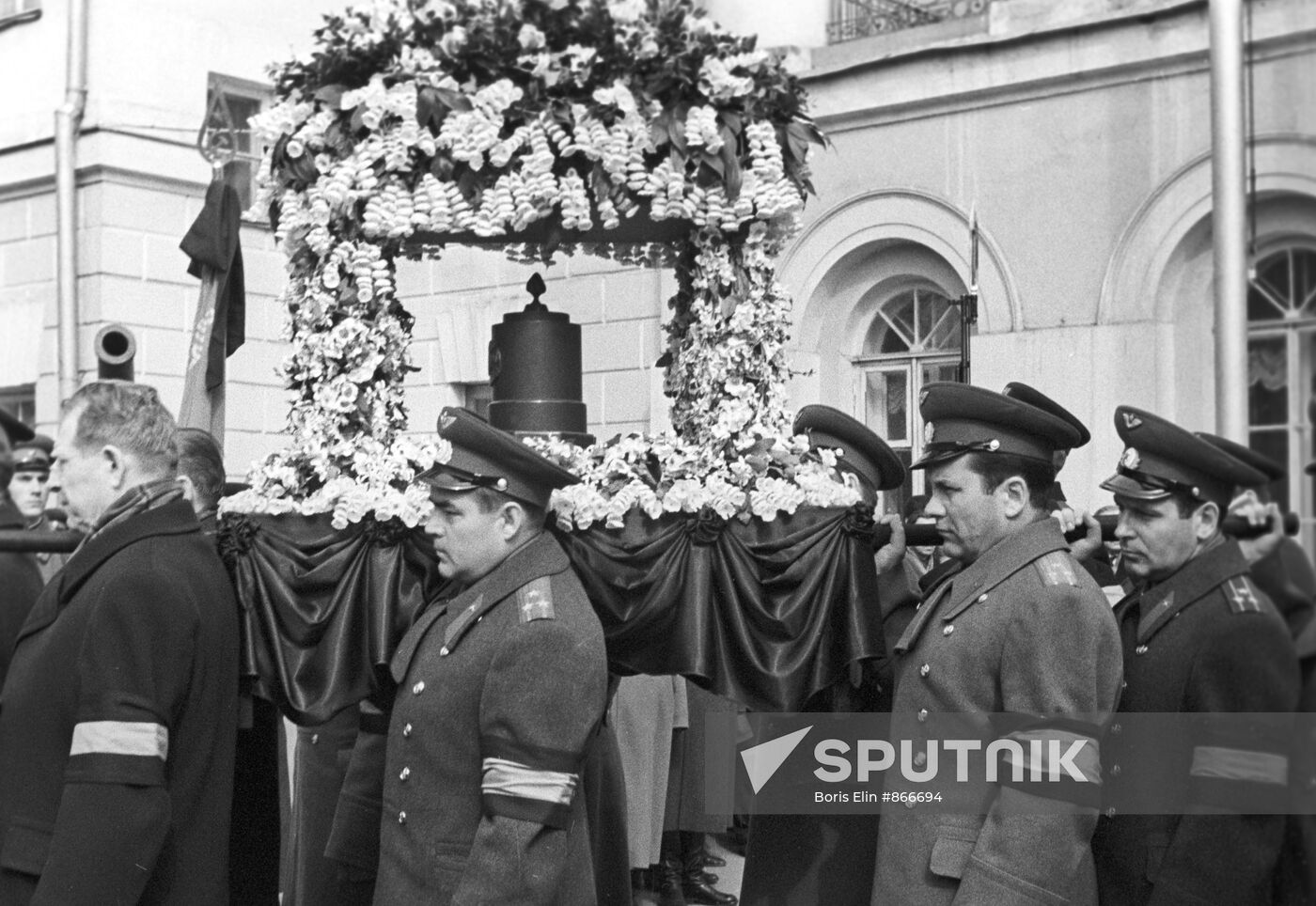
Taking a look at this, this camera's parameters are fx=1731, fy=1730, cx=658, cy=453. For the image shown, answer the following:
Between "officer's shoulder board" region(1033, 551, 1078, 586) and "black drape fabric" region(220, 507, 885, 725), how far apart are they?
594 mm

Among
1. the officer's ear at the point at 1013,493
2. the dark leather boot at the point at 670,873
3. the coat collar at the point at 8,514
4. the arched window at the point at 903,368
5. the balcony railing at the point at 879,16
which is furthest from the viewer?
the balcony railing at the point at 879,16

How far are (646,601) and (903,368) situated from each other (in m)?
1.00

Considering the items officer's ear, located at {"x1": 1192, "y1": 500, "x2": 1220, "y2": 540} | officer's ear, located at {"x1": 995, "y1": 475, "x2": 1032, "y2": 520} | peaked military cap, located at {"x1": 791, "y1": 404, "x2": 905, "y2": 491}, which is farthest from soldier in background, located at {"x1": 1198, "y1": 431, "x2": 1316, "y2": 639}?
peaked military cap, located at {"x1": 791, "y1": 404, "x2": 905, "y2": 491}

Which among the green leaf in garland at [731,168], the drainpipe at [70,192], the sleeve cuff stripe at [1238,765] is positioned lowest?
the sleeve cuff stripe at [1238,765]

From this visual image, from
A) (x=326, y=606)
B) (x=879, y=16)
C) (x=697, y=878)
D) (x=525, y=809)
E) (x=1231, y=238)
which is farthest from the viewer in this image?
(x=879, y=16)

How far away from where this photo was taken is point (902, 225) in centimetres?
747

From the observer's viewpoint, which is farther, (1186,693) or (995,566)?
(995,566)

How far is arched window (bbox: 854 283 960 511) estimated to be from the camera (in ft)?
14.1

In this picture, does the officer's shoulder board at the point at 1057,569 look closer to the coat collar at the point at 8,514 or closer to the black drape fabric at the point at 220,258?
the black drape fabric at the point at 220,258

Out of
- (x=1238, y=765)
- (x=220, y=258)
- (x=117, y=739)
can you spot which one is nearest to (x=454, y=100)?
(x=220, y=258)

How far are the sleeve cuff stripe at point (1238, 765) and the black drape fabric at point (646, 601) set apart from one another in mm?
1032

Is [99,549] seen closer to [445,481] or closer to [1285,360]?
[445,481]

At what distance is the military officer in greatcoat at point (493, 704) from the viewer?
2.93 m

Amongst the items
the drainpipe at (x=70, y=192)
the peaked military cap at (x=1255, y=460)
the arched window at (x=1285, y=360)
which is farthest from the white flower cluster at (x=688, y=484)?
the drainpipe at (x=70, y=192)
